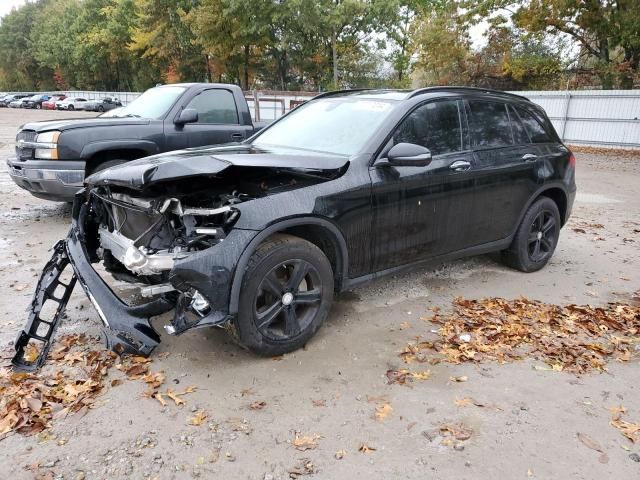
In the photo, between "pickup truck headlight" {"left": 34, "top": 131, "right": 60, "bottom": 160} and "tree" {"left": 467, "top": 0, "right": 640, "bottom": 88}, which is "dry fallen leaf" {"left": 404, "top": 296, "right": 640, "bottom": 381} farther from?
"tree" {"left": 467, "top": 0, "right": 640, "bottom": 88}

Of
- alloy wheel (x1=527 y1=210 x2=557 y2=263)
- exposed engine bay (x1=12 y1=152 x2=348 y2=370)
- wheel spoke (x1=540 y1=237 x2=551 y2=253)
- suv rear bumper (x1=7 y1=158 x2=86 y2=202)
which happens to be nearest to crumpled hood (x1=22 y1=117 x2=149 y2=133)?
suv rear bumper (x1=7 y1=158 x2=86 y2=202)


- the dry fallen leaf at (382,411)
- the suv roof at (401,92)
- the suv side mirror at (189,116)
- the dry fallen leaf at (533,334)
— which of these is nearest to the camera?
the dry fallen leaf at (382,411)

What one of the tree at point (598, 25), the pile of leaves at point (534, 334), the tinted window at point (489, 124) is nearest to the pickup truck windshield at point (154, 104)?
the tinted window at point (489, 124)

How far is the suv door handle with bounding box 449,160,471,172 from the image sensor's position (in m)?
4.51

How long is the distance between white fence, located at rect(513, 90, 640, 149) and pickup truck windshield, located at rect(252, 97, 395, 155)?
17.3 m

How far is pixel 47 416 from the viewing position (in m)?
2.99

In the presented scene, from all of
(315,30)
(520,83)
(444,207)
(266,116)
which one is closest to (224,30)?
(315,30)

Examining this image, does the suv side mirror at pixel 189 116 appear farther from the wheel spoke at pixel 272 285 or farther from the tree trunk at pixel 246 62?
the tree trunk at pixel 246 62

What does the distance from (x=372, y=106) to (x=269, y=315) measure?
202cm

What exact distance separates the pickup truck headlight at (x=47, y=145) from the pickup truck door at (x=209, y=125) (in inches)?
52.7

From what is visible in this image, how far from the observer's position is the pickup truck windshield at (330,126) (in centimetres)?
417

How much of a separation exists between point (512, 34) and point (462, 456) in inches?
1166

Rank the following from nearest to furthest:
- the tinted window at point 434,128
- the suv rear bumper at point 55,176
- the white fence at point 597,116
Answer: the tinted window at point 434,128
the suv rear bumper at point 55,176
the white fence at point 597,116

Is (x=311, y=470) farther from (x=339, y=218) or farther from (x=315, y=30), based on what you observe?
(x=315, y=30)
